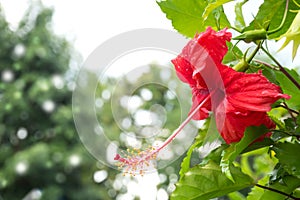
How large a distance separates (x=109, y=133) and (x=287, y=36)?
143 mm

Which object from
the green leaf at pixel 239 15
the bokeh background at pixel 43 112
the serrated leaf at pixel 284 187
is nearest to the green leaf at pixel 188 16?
the green leaf at pixel 239 15

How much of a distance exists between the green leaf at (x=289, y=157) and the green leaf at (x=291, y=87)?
62mm

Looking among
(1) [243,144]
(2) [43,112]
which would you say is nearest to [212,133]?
(1) [243,144]

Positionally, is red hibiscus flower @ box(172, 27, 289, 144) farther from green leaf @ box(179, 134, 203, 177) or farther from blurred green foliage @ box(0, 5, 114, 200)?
blurred green foliage @ box(0, 5, 114, 200)

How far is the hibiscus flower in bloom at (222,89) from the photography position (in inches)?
12.8

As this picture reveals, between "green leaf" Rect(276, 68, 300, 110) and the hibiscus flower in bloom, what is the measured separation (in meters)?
0.06

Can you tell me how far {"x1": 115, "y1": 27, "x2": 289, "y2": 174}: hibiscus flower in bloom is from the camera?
326 millimetres

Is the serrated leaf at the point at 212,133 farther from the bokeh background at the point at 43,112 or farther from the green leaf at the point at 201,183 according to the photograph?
the bokeh background at the point at 43,112

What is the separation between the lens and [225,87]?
0.33 m

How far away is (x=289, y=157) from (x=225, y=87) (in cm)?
7

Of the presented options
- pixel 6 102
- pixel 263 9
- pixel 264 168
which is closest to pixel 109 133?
pixel 263 9

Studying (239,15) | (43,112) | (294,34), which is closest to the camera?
(294,34)

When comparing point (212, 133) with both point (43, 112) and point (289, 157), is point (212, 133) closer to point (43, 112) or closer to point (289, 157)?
point (289, 157)

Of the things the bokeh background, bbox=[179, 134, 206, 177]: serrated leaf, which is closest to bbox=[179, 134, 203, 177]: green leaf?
bbox=[179, 134, 206, 177]: serrated leaf
